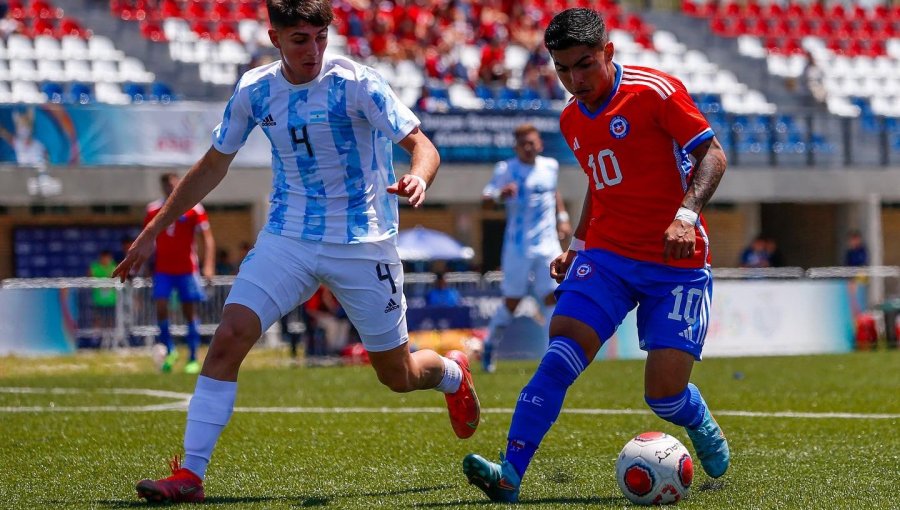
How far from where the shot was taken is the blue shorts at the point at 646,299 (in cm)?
618

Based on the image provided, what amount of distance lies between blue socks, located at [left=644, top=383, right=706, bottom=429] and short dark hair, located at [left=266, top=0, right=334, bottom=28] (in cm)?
222

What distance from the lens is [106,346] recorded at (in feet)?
65.2

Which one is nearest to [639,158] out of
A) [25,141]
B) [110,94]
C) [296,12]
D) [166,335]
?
[296,12]

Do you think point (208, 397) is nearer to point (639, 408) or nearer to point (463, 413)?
point (463, 413)

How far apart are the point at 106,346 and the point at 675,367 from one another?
48.8 feet

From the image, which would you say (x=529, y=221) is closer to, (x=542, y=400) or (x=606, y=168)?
(x=606, y=168)

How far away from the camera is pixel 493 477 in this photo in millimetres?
5812

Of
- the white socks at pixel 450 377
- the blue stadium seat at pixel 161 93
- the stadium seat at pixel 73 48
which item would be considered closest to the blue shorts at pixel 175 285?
the blue stadium seat at pixel 161 93

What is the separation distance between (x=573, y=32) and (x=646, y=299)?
1.23 meters

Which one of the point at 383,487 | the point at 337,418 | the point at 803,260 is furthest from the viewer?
the point at 803,260

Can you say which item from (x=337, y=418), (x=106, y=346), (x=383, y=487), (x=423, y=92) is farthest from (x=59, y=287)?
(x=383, y=487)

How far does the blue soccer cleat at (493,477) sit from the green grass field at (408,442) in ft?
0.27

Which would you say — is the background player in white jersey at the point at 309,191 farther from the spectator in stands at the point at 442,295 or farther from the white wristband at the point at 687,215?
the spectator in stands at the point at 442,295

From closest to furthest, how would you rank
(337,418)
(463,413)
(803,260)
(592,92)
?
1. (592,92)
2. (463,413)
3. (337,418)
4. (803,260)
